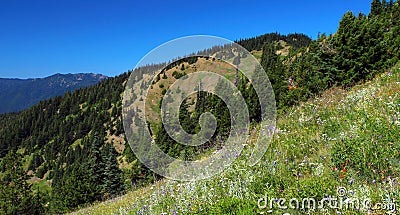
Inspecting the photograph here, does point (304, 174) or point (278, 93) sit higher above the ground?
point (278, 93)

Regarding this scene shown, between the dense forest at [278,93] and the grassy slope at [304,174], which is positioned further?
the dense forest at [278,93]

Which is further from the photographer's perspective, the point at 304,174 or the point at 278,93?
the point at 278,93

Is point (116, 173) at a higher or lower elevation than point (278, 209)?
lower

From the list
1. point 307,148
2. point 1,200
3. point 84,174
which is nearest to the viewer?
point 307,148

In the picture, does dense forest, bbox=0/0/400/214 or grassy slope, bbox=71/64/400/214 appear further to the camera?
dense forest, bbox=0/0/400/214

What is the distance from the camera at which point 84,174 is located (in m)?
53.8

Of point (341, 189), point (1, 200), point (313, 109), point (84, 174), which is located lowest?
point (1, 200)

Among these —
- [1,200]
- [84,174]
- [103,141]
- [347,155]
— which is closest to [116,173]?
[84,174]

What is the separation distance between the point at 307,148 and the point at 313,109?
3453 millimetres

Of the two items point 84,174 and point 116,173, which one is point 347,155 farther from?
point 116,173

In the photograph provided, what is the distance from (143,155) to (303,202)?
18.0 feet

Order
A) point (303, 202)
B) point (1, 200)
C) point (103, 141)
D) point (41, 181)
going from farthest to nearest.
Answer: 1. point (103, 141)
2. point (41, 181)
3. point (1, 200)
4. point (303, 202)

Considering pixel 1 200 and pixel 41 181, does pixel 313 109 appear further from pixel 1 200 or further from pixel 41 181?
pixel 41 181

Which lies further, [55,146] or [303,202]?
[55,146]
